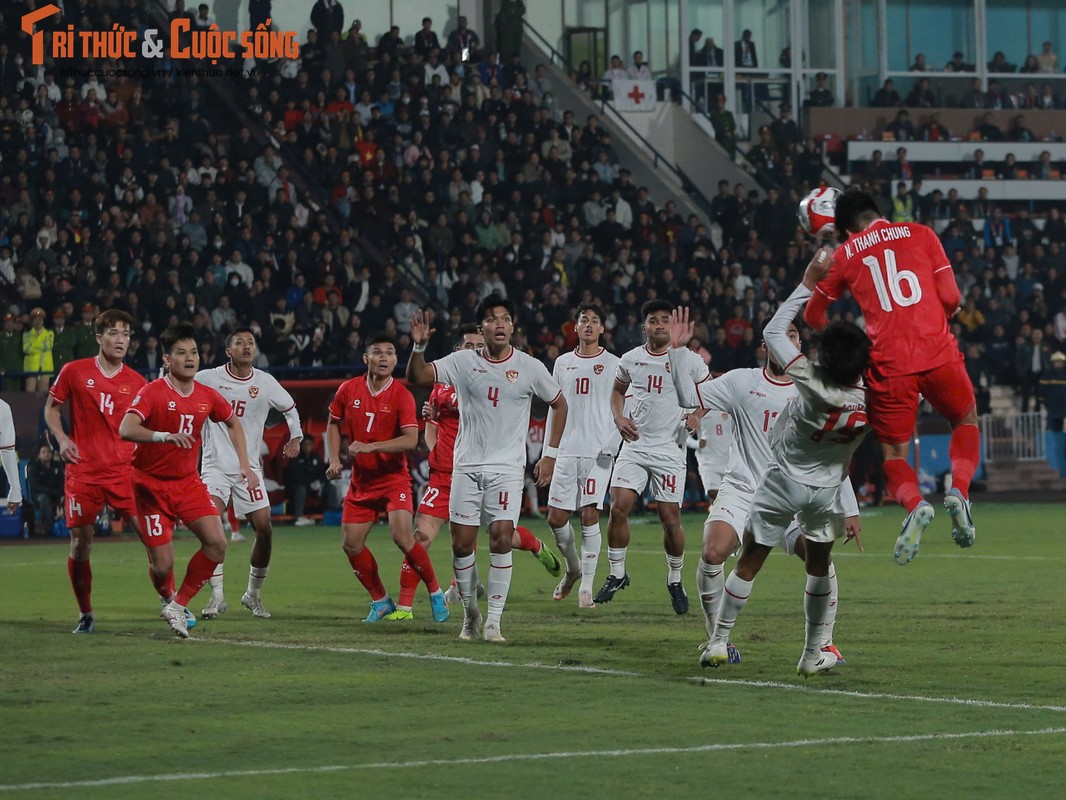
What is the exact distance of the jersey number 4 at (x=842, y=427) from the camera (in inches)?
385

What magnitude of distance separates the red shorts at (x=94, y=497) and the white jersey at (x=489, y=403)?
8.58 ft

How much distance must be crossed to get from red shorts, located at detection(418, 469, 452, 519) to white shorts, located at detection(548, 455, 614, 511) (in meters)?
1.38

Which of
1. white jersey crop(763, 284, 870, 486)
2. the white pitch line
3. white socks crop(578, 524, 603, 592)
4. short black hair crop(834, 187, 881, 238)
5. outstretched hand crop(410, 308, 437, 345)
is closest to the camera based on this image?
the white pitch line

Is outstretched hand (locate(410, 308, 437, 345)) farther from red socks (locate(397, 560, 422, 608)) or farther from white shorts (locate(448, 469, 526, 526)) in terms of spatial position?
red socks (locate(397, 560, 422, 608))

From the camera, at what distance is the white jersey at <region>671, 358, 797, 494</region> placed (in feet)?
39.6

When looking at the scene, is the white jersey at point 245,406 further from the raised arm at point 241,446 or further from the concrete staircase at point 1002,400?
the concrete staircase at point 1002,400

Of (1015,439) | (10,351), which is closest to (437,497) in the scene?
(10,351)

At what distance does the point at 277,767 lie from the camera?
295 inches

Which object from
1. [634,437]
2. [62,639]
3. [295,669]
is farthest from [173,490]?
[634,437]

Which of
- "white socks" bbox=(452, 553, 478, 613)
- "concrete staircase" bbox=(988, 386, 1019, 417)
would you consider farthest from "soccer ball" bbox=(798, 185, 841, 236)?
"concrete staircase" bbox=(988, 386, 1019, 417)

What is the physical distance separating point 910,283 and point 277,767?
4805 mm

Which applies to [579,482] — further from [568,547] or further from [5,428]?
[5,428]

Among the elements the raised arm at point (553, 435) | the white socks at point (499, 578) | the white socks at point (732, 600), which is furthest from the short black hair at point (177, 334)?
the white socks at point (732, 600)

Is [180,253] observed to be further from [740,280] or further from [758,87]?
[758,87]
